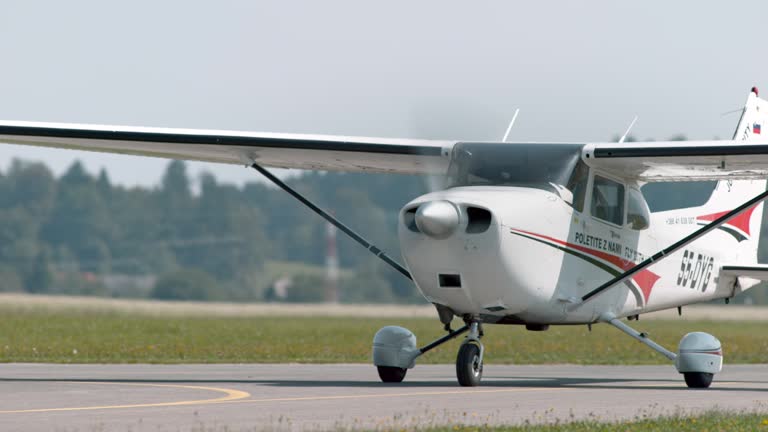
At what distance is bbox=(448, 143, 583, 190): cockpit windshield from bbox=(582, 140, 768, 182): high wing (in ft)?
1.45

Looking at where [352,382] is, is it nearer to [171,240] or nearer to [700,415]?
[700,415]

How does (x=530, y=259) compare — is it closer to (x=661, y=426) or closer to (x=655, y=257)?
(x=655, y=257)

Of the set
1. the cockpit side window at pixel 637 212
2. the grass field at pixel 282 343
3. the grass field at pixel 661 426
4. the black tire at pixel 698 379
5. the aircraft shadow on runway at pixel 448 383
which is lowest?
the grass field at pixel 661 426

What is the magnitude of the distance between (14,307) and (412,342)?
34.7 meters

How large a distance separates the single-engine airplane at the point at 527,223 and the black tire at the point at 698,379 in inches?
0.9

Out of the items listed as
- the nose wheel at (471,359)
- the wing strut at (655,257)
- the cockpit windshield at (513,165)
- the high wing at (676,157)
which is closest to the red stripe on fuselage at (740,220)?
the high wing at (676,157)

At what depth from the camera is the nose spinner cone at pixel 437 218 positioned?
14.8 m

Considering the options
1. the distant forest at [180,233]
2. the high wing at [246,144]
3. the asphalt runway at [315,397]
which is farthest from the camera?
the distant forest at [180,233]

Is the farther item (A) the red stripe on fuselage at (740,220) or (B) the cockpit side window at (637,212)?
(A) the red stripe on fuselage at (740,220)

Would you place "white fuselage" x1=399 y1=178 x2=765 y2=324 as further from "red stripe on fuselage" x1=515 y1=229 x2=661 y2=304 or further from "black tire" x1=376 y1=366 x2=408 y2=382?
"black tire" x1=376 y1=366 x2=408 y2=382

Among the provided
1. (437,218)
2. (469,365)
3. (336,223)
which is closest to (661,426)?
(437,218)

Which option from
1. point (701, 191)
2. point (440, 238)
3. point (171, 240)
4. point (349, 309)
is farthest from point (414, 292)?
point (440, 238)

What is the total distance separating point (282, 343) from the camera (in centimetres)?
3136

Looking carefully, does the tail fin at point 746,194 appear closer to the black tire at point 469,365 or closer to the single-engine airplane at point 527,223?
the single-engine airplane at point 527,223
